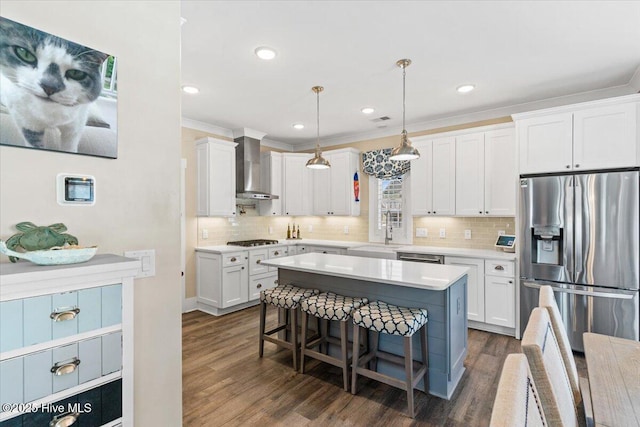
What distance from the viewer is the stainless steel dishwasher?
156 inches

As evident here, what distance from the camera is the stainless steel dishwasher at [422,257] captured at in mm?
3963

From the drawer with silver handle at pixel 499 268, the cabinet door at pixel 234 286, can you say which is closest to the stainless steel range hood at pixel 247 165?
the cabinet door at pixel 234 286

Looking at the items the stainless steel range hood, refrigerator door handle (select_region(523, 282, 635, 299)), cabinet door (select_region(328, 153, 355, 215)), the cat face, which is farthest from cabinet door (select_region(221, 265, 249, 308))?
refrigerator door handle (select_region(523, 282, 635, 299))

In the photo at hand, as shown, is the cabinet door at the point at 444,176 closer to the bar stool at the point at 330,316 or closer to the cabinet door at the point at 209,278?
the bar stool at the point at 330,316

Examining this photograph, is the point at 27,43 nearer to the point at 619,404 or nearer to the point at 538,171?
the point at 619,404

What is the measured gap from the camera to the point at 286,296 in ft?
9.34

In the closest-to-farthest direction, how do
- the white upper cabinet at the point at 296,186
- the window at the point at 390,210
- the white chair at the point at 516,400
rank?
the white chair at the point at 516,400
the window at the point at 390,210
the white upper cabinet at the point at 296,186

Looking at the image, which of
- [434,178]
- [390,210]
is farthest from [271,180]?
[434,178]

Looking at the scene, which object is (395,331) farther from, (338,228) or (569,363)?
(338,228)

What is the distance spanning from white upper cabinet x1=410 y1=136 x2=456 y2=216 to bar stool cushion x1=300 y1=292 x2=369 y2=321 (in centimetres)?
224

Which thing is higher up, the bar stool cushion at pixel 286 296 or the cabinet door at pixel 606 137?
the cabinet door at pixel 606 137

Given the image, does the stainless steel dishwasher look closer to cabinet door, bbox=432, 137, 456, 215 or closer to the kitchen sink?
the kitchen sink

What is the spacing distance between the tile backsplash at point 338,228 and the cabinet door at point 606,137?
1.11 metres

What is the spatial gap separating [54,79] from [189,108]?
316cm
